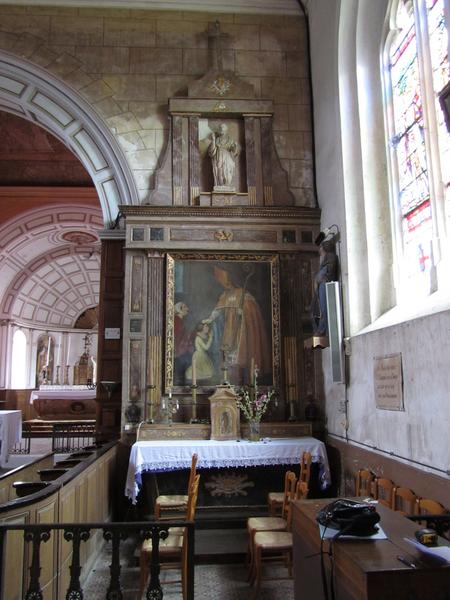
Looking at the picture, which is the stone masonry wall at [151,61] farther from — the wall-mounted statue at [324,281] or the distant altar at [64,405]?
the distant altar at [64,405]

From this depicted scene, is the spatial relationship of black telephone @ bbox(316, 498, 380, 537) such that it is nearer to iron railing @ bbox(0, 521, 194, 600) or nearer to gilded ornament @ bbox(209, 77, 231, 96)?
iron railing @ bbox(0, 521, 194, 600)

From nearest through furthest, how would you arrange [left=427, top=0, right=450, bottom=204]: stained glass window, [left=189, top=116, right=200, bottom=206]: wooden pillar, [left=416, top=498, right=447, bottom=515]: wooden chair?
[left=416, top=498, right=447, bottom=515]: wooden chair → [left=427, top=0, right=450, bottom=204]: stained glass window → [left=189, top=116, right=200, bottom=206]: wooden pillar

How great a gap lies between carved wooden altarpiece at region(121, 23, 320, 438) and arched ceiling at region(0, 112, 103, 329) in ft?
16.9

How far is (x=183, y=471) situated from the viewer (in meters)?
6.37

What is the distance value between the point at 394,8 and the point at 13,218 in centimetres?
953

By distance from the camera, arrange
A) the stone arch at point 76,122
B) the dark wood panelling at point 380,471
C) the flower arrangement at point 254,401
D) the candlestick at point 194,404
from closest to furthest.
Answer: the dark wood panelling at point 380,471 < the flower arrangement at point 254,401 < the candlestick at point 194,404 < the stone arch at point 76,122

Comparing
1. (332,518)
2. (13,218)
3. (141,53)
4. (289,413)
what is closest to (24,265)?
(13,218)

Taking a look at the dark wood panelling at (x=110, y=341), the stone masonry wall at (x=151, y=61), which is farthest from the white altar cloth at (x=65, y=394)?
the stone masonry wall at (x=151, y=61)

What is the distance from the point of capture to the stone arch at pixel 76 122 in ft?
25.6

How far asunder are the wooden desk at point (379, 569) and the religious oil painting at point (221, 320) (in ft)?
14.3

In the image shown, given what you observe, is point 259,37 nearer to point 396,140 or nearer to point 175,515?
point 396,140

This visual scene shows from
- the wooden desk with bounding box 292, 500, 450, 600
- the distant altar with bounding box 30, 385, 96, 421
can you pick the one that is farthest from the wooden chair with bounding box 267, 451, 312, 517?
the distant altar with bounding box 30, 385, 96, 421

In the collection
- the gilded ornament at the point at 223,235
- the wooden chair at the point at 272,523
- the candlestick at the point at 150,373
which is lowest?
the wooden chair at the point at 272,523

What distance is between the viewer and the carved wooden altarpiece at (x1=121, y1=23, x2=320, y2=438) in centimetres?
711
